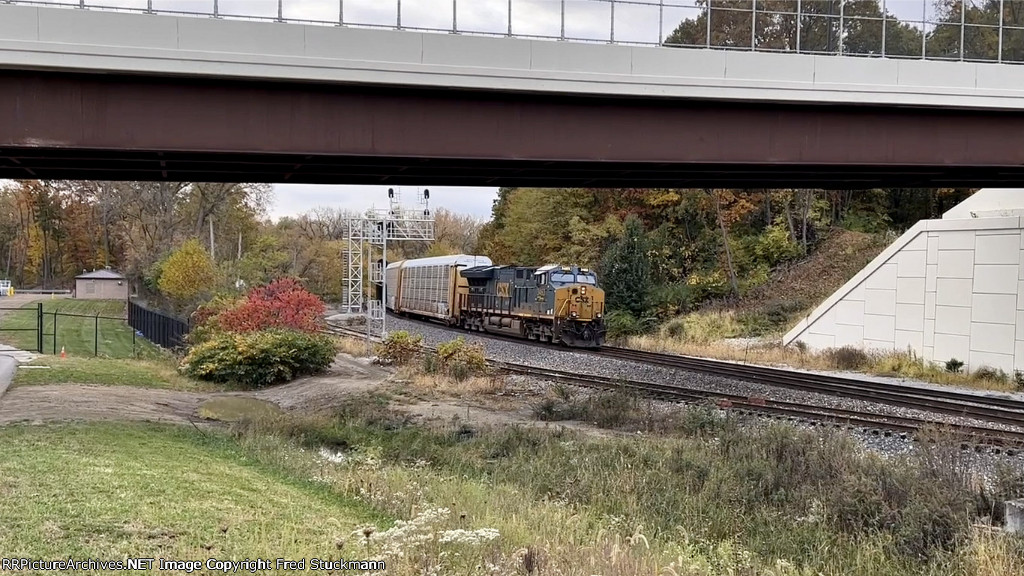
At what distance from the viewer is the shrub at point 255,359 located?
23.2 metres

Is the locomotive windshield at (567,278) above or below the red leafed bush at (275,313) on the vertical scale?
above

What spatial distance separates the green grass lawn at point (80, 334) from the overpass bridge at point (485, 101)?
1615 cm

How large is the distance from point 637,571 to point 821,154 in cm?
1112

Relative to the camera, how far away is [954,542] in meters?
8.03

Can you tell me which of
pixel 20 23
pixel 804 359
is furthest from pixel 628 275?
pixel 20 23

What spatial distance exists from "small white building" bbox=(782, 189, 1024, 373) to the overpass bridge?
749 centimetres

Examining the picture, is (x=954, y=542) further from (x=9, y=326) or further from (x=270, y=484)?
(x=9, y=326)

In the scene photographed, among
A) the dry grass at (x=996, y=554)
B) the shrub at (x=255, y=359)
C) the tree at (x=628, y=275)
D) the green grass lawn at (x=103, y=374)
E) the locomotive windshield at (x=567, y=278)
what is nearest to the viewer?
the dry grass at (x=996, y=554)

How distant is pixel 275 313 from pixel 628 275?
64.0 ft

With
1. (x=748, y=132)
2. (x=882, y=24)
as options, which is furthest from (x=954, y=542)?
(x=882, y=24)

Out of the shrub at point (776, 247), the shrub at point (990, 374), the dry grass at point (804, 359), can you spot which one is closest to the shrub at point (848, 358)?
the dry grass at point (804, 359)

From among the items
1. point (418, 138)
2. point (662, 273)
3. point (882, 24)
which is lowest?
point (662, 273)

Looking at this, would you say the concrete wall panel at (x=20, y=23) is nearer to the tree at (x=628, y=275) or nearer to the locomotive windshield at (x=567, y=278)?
the locomotive windshield at (x=567, y=278)

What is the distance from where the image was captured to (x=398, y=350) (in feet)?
87.9
